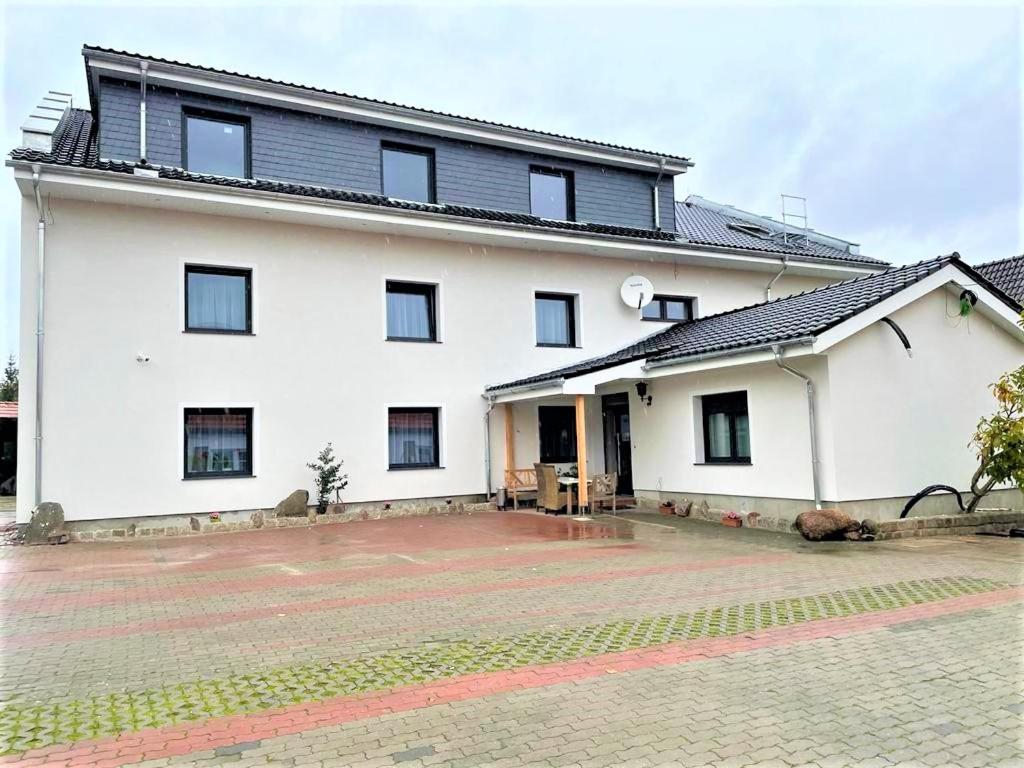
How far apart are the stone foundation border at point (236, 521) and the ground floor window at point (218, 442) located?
2.63 feet

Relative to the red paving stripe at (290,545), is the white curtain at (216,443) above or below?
above

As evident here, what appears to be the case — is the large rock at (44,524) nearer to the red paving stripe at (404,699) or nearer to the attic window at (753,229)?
the red paving stripe at (404,699)

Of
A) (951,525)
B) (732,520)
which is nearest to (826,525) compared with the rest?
(732,520)

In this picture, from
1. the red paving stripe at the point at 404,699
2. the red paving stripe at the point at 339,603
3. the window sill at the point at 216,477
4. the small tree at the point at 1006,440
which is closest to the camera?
the red paving stripe at the point at 404,699

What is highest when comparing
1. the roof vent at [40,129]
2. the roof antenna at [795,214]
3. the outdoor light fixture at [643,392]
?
the roof antenna at [795,214]

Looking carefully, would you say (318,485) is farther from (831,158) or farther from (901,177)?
(831,158)

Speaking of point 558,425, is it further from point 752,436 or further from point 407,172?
point 407,172

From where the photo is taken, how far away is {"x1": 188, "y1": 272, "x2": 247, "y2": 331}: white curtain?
13.3 metres

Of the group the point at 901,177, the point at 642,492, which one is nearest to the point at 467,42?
the point at 642,492

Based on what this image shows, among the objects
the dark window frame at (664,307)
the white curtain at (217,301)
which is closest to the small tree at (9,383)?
the white curtain at (217,301)

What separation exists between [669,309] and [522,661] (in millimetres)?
14506

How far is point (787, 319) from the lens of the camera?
1230cm

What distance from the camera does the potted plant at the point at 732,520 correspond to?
12.4m

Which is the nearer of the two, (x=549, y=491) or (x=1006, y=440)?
(x=1006, y=440)
